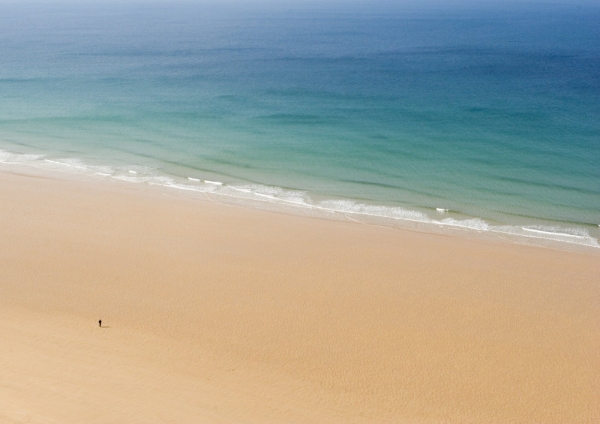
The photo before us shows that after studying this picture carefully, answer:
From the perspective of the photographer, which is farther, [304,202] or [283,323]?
[304,202]

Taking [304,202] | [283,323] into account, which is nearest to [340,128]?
[304,202]

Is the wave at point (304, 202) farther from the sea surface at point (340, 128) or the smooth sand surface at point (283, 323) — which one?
the smooth sand surface at point (283, 323)

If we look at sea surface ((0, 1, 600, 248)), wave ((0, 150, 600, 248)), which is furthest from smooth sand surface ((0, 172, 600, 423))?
sea surface ((0, 1, 600, 248))

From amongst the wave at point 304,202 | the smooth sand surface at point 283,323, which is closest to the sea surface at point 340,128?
the wave at point 304,202

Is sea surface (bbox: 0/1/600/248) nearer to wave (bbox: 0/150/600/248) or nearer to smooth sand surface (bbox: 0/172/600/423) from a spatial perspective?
wave (bbox: 0/150/600/248)

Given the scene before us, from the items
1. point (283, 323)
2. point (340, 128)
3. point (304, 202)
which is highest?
point (340, 128)

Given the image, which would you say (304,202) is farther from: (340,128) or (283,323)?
(340,128)
